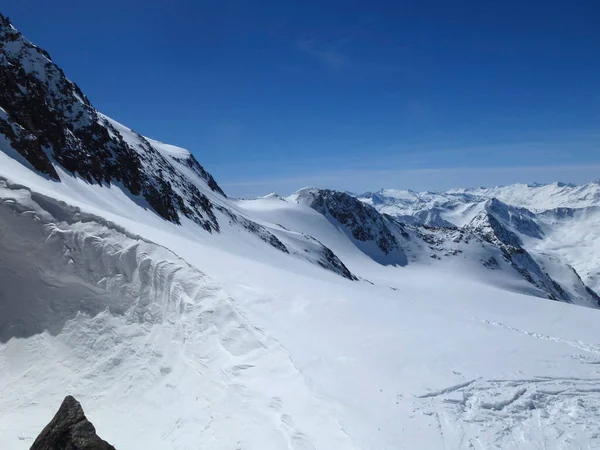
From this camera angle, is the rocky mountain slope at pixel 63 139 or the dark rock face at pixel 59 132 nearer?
the rocky mountain slope at pixel 63 139

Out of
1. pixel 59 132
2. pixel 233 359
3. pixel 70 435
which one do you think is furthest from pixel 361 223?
A: pixel 70 435

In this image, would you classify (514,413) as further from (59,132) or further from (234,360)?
(59,132)

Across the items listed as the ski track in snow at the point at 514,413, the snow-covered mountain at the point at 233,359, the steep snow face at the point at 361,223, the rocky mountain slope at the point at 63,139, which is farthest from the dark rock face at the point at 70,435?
the steep snow face at the point at 361,223

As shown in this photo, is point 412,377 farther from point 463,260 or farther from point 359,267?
point 463,260

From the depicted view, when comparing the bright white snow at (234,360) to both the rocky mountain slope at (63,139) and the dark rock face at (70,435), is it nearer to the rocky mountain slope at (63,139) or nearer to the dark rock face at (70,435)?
the dark rock face at (70,435)

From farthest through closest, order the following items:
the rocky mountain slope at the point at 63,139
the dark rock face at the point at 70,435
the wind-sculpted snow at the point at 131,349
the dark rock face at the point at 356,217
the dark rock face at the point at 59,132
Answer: the dark rock face at the point at 356,217 < the dark rock face at the point at 59,132 < the rocky mountain slope at the point at 63,139 < the wind-sculpted snow at the point at 131,349 < the dark rock face at the point at 70,435

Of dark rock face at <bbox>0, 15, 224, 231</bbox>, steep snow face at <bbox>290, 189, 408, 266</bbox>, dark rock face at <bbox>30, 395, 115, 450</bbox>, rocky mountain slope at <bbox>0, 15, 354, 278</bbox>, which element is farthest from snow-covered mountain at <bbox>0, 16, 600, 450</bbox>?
steep snow face at <bbox>290, 189, 408, 266</bbox>

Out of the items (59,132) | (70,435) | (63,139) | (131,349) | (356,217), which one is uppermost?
(356,217)
